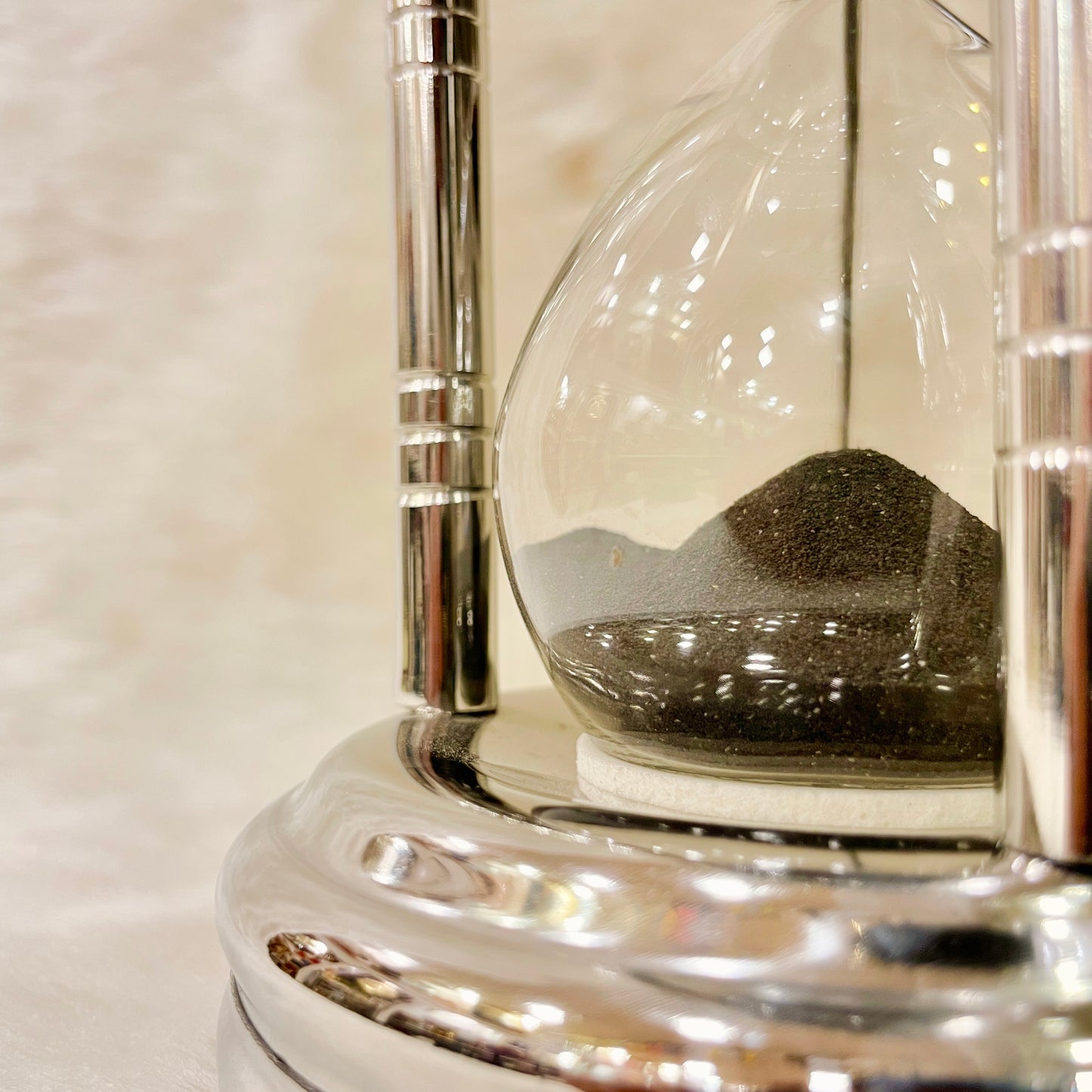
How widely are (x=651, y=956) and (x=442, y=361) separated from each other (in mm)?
228

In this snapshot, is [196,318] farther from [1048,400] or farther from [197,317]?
[1048,400]

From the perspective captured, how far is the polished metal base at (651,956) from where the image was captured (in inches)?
6.6

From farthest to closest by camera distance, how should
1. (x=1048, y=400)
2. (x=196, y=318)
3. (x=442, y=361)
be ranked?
(x=196, y=318), (x=442, y=361), (x=1048, y=400)

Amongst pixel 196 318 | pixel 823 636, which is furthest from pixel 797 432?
pixel 196 318

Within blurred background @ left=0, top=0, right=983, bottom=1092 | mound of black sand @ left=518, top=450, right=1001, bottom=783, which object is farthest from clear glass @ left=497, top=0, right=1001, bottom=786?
blurred background @ left=0, top=0, right=983, bottom=1092

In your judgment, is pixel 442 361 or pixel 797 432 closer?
pixel 797 432

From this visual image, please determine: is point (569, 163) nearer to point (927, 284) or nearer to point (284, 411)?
point (284, 411)

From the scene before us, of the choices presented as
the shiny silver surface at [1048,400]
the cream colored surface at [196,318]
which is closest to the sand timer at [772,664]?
the shiny silver surface at [1048,400]

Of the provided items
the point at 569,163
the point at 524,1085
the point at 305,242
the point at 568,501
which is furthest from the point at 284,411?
the point at 524,1085

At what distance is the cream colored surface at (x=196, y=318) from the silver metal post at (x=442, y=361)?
0.19 metres

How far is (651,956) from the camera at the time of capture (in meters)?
0.19

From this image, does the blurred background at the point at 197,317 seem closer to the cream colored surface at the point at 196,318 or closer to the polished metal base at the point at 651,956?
the cream colored surface at the point at 196,318

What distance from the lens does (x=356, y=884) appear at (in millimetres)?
233

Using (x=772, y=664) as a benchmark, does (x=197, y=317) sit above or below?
above
